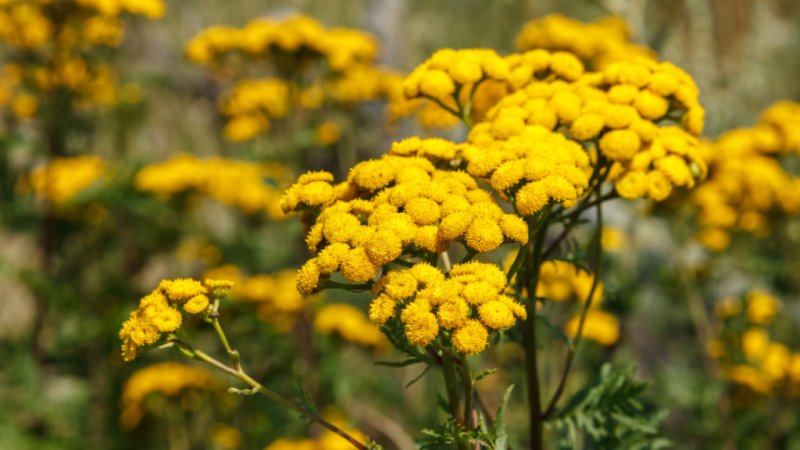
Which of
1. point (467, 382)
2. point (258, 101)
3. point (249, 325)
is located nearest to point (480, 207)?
point (467, 382)

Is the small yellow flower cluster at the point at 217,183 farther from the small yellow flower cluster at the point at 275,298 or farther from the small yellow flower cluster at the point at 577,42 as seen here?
the small yellow flower cluster at the point at 577,42

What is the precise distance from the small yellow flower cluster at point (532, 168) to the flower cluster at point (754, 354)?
3083 millimetres

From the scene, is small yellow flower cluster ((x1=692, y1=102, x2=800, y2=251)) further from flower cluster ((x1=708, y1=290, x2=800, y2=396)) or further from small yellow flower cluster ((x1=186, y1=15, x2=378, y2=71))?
small yellow flower cluster ((x1=186, y1=15, x2=378, y2=71))

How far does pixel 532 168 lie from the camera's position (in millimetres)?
2168

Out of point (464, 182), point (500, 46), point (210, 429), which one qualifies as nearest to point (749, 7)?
point (500, 46)

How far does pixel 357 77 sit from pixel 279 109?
0.65 metres

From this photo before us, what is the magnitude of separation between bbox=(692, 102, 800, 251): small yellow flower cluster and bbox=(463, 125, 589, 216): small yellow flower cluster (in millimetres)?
2932

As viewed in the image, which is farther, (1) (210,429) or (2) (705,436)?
(1) (210,429)

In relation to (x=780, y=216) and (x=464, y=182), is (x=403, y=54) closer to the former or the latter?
(x=780, y=216)

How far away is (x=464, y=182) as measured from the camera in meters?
2.24

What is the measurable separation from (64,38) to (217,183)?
1458 mm

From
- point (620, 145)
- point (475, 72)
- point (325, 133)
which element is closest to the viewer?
point (620, 145)

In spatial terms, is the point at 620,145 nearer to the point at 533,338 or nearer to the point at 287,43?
the point at 533,338

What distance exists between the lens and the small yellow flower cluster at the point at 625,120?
2506 mm
